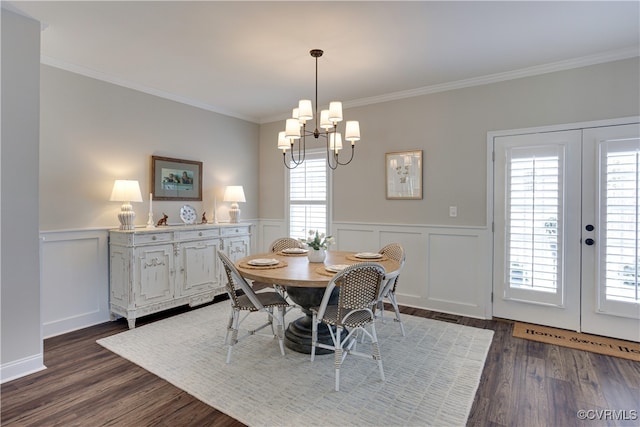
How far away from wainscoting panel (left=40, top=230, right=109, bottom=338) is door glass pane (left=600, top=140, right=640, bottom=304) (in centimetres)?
520

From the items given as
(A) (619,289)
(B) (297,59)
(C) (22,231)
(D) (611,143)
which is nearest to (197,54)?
(B) (297,59)

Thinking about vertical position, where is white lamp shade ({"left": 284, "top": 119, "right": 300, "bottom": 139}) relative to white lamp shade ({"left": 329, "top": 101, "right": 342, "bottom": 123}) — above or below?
below

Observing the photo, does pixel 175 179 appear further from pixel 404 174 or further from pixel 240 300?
pixel 404 174

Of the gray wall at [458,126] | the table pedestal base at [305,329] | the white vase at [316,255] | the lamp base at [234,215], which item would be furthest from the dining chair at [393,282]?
the lamp base at [234,215]

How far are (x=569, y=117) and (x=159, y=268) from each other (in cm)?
464

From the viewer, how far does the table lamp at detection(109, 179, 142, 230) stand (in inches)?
142

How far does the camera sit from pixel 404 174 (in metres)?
4.32

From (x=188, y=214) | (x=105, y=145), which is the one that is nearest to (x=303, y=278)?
(x=188, y=214)

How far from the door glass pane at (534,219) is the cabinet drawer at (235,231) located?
3.35 m

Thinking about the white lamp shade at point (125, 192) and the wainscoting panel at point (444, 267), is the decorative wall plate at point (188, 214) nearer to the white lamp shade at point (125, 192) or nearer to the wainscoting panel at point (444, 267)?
the white lamp shade at point (125, 192)

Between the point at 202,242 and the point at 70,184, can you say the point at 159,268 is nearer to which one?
the point at 202,242

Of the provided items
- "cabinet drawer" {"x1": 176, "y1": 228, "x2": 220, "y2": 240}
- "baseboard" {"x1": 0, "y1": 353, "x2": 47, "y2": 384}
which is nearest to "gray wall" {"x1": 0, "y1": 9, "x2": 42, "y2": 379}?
"baseboard" {"x1": 0, "y1": 353, "x2": 47, "y2": 384}

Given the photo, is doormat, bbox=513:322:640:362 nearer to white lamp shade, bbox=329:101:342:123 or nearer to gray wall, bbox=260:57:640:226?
gray wall, bbox=260:57:640:226

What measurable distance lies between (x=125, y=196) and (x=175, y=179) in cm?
91
